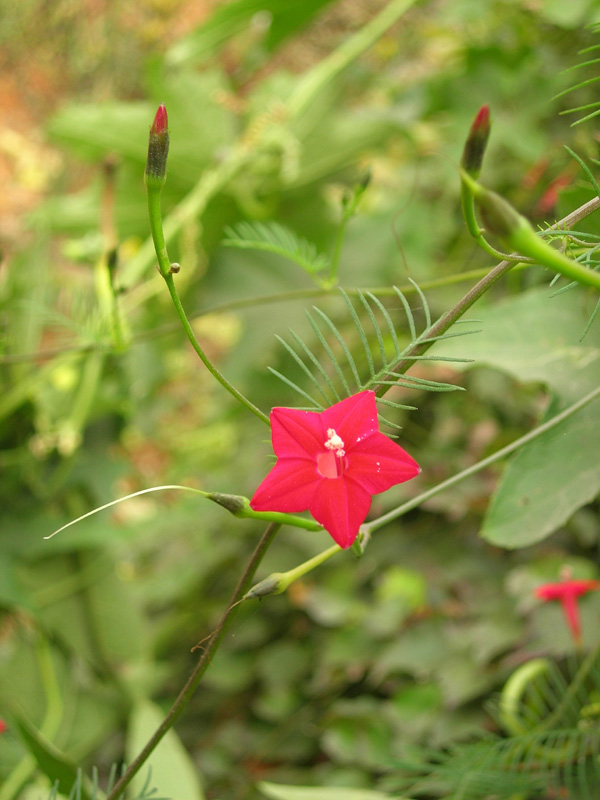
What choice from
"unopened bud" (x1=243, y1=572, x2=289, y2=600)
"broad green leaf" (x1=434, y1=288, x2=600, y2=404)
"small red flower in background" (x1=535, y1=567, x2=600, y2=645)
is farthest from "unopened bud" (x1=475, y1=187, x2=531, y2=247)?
"small red flower in background" (x1=535, y1=567, x2=600, y2=645)

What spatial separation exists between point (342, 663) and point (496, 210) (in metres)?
0.51

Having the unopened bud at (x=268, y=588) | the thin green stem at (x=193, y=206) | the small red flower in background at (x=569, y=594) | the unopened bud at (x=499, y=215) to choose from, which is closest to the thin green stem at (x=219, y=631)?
the unopened bud at (x=268, y=588)

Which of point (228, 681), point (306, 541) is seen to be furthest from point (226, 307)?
point (228, 681)

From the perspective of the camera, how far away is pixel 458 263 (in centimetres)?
76

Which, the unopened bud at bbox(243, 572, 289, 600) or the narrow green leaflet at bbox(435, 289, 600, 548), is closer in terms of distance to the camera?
the unopened bud at bbox(243, 572, 289, 600)

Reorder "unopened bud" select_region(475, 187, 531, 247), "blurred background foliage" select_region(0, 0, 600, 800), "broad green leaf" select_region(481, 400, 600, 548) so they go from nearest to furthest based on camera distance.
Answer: "unopened bud" select_region(475, 187, 531, 247) < "broad green leaf" select_region(481, 400, 600, 548) < "blurred background foliage" select_region(0, 0, 600, 800)

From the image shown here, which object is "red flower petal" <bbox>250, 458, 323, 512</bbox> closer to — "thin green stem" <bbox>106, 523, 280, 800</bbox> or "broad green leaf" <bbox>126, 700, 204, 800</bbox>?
"thin green stem" <bbox>106, 523, 280, 800</bbox>

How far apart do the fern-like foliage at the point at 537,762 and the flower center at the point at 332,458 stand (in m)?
0.18

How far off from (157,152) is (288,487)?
99 millimetres

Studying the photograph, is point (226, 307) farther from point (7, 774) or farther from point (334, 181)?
point (334, 181)

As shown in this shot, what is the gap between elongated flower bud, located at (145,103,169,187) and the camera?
0.18 metres

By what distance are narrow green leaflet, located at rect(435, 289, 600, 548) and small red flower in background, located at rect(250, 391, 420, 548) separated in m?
0.14

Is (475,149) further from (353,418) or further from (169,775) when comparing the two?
(169,775)

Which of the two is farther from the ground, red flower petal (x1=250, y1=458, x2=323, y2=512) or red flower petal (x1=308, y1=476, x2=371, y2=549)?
red flower petal (x1=250, y1=458, x2=323, y2=512)
